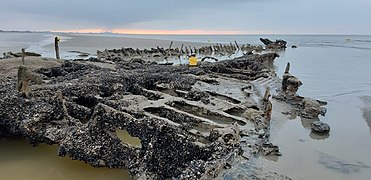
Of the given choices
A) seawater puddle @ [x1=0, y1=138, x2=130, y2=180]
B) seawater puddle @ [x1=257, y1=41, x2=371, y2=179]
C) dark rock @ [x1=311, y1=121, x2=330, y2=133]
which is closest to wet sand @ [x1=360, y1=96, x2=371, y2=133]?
seawater puddle @ [x1=257, y1=41, x2=371, y2=179]

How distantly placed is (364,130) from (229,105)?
15.6ft

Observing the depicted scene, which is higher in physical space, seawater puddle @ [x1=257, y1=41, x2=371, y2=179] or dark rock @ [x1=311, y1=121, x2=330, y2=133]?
dark rock @ [x1=311, y1=121, x2=330, y2=133]

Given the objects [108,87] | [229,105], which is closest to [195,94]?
[229,105]

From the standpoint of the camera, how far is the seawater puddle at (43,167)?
744 cm

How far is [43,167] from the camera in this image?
7910 millimetres

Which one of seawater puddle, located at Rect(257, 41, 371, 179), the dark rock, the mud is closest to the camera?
the mud

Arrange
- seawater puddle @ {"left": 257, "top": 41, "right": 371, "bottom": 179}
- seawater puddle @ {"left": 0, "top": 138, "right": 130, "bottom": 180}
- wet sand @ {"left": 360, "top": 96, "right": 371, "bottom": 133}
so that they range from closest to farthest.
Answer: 1. seawater puddle @ {"left": 0, "top": 138, "right": 130, "bottom": 180}
2. seawater puddle @ {"left": 257, "top": 41, "right": 371, "bottom": 179}
3. wet sand @ {"left": 360, "top": 96, "right": 371, "bottom": 133}

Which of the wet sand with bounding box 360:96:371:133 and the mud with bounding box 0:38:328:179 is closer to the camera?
the mud with bounding box 0:38:328:179

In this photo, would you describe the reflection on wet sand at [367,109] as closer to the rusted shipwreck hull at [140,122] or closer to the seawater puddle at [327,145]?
the seawater puddle at [327,145]

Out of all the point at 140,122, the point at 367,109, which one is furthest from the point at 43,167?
the point at 367,109

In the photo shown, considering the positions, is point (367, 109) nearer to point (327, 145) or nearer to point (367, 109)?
point (367, 109)

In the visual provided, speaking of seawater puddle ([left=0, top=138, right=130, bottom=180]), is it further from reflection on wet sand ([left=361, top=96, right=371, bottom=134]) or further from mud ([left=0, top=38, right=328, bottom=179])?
reflection on wet sand ([left=361, top=96, right=371, bottom=134])

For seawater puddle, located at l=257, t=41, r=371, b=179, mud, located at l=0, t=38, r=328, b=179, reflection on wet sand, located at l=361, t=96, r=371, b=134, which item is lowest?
seawater puddle, located at l=257, t=41, r=371, b=179

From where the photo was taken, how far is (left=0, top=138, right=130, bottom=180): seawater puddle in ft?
24.4
